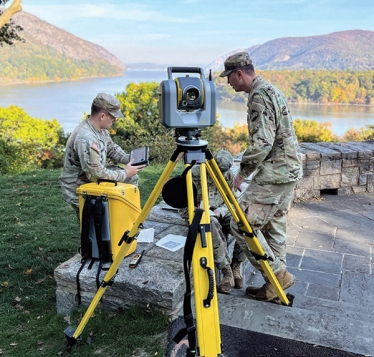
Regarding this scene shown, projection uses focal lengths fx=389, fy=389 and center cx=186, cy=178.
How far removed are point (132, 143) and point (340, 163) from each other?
1672 cm

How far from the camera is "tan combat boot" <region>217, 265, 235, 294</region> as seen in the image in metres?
3.00

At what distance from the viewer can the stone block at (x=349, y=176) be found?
21.2 feet

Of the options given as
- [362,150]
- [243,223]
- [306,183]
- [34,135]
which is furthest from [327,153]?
[34,135]

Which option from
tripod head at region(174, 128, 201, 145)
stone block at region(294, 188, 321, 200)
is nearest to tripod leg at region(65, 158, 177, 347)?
tripod head at region(174, 128, 201, 145)

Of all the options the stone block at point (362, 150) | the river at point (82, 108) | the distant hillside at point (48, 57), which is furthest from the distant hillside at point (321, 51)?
the stone block at point (362, 150)

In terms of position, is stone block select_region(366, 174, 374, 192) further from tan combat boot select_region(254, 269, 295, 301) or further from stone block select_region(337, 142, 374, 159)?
tan combat boot select_region(254, 269, 295, 301)

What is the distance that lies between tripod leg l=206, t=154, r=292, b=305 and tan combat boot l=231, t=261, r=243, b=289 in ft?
1.57

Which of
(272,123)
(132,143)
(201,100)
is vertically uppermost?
(201,100)

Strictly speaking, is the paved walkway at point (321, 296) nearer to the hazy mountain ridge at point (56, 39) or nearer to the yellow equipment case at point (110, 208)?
the yellow equipment case at point (110, 208)

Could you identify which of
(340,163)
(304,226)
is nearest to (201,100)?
(304,226)

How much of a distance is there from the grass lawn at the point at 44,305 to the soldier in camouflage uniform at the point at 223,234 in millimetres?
712

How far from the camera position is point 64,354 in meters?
2.29

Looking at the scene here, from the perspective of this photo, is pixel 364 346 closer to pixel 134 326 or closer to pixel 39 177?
pixel 134 326

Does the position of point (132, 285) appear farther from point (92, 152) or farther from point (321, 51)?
point (321, 51)
